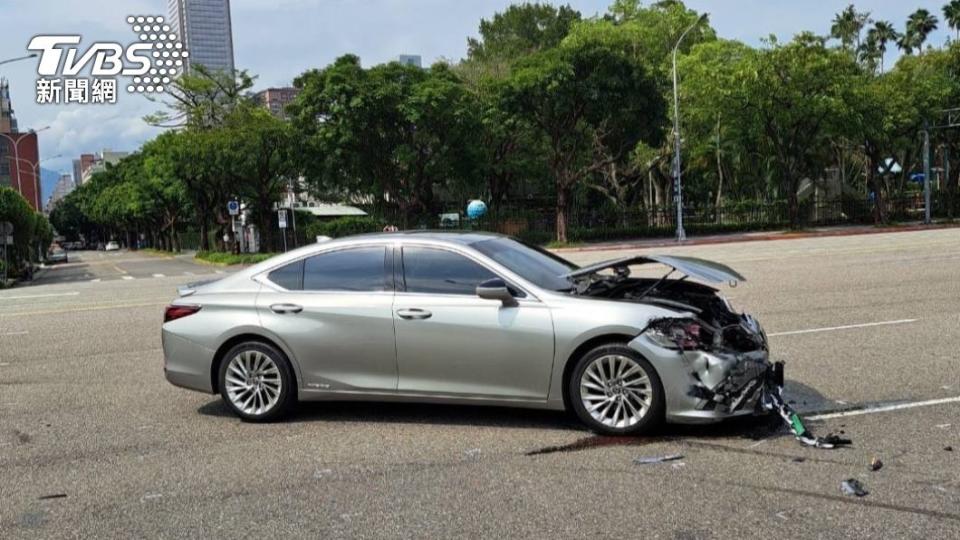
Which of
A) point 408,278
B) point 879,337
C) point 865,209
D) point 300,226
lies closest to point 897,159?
point 865,209

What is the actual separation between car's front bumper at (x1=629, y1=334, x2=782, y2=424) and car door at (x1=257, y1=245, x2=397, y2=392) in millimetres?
1944

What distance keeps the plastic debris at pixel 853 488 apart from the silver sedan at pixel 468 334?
0.97 m

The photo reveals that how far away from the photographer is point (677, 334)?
572 cm

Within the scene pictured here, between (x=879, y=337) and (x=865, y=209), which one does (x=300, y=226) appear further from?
(x=879, y=337)

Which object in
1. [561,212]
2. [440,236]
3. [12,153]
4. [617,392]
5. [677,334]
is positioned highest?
[12,153]

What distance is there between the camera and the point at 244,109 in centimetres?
5200

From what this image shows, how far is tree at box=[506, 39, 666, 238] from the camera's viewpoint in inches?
1513

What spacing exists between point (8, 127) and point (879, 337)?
13517cm

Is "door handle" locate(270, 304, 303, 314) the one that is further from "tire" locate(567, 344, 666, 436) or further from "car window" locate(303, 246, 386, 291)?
"tire" locate(567, 344, 666, 436)

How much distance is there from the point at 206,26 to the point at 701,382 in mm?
113168

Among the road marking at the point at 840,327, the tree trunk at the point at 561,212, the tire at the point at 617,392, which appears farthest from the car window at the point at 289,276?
the tree trunk at the point at 561,212

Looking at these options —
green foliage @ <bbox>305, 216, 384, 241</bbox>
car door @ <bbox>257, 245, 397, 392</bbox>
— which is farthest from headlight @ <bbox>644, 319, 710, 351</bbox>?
green foliage @ <bbox>305, 216, 384, 241</bbox>

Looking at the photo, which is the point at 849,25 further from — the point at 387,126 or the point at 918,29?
the point at 387,126

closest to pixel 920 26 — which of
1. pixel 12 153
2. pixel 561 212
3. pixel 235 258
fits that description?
pixel 561 212
